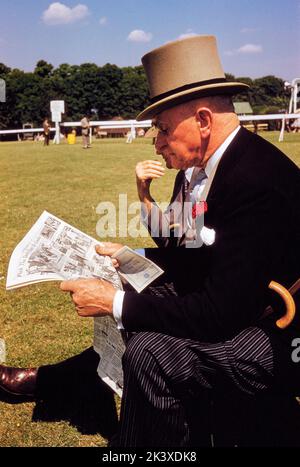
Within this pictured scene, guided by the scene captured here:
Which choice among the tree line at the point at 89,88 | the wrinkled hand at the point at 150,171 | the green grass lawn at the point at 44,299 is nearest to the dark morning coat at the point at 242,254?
the wrinkled hand at the point at 150,171

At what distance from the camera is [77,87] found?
9944 cm

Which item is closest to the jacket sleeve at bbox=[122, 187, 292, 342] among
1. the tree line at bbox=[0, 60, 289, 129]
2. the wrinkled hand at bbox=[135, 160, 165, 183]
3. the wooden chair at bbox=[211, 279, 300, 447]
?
the wooden chair at bbox=[211, 279, 300, 447]

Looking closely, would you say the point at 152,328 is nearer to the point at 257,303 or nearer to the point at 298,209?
the point at 257,303

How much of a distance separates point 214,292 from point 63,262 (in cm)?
81

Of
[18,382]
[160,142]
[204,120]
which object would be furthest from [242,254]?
[18,382]

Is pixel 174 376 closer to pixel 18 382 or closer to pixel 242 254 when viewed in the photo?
pixel 242 254

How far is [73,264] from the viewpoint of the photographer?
232 cm

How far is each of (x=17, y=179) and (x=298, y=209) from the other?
12.2 meters

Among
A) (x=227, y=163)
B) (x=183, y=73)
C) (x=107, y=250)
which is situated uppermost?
(x=183, y=73)

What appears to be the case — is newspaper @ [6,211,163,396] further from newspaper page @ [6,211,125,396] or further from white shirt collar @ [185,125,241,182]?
white shirt collar @ [185,125,241,182]

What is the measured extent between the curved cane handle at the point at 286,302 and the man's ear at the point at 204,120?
2.39 feet
